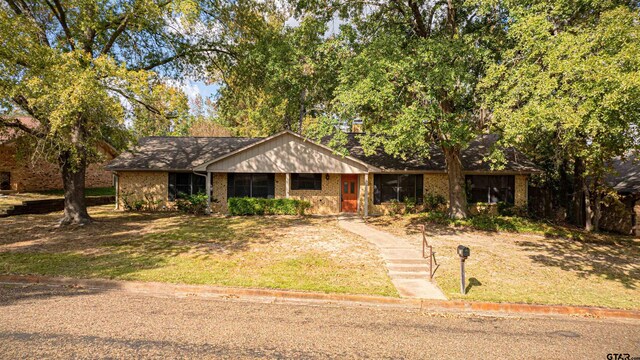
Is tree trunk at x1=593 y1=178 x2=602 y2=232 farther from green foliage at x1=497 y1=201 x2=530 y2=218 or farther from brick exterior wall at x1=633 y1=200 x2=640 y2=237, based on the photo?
green foliage at x1=497 y1=201 x2=530 y2=218

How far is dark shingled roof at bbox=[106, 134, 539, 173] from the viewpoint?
61.0 ft

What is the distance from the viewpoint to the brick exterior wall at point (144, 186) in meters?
19.1

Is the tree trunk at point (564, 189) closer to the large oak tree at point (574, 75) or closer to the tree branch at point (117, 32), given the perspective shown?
the large oak tree at point (574, 75)

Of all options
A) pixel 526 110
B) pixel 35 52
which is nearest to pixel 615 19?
pixel 526 110

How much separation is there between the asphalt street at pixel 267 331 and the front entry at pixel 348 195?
12.8 metres

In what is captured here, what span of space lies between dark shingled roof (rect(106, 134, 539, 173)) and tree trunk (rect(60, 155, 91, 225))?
12.3ft

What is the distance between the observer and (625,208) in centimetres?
1691

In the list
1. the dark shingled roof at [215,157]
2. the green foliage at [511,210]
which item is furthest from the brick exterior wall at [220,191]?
the green foliage at [511,210]

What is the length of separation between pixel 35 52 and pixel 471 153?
22263 mm

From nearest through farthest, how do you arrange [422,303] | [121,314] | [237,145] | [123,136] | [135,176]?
1. [121,314]
2. [422,303]
3. [123,136]
4. [135,176]
5. [237,145]

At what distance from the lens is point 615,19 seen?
29.9ft

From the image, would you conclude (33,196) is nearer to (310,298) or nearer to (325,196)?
(325,196)

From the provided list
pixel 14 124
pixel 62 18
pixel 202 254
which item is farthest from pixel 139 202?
pixel 202 254

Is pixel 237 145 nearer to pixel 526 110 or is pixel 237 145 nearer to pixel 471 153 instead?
pixel 471 153
